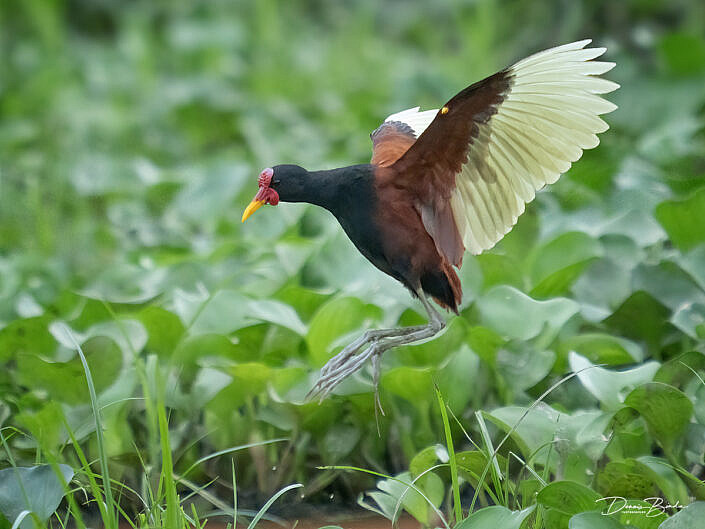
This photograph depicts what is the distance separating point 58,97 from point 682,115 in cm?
329

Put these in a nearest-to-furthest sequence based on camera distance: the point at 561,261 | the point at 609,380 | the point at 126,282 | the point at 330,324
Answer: the point at 609,380
the point at 330,324
the point at 561,261
the point at 126,282

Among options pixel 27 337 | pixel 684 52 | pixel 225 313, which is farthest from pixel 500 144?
pixel 684 52

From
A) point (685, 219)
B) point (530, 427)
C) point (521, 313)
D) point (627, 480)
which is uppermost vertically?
point (685, 219)

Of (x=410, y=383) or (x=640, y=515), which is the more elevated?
(x=410, y=383)

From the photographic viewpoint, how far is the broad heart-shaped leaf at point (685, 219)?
2.67 metres

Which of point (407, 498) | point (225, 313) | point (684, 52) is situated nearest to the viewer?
point (407, 498)

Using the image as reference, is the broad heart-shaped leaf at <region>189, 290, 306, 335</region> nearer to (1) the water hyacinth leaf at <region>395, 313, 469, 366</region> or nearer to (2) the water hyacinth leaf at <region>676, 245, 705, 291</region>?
(1) the water hyacinth leaf at <region>395, 313, 469, 366</region>

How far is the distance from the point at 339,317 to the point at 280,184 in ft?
2.66

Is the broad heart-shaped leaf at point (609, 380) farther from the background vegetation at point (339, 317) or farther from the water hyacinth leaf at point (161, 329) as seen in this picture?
the water hyacinth leaf at point (161, 329)

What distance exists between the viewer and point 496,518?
1739mm

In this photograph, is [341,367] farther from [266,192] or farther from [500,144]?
[500,144]

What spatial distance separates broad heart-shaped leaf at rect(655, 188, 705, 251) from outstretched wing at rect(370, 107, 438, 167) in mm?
865

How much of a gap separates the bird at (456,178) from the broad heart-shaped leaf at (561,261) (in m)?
0.92

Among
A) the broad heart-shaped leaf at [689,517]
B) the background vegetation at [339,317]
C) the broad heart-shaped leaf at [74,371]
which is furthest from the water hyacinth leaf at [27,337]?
the broad heart-shaped leaf at [689,517]
